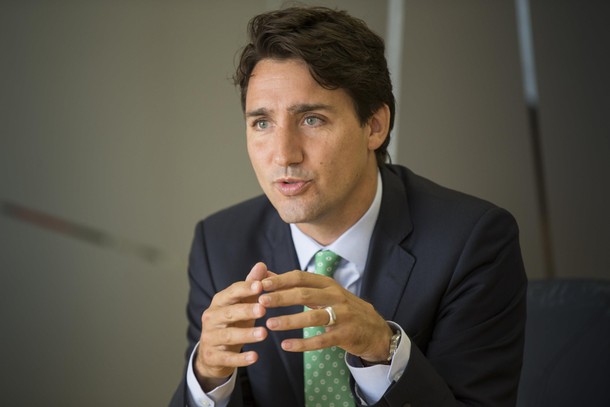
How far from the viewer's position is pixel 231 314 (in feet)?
5.38

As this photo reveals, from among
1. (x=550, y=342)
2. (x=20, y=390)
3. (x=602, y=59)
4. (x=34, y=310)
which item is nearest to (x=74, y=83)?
(x=34, y=310)

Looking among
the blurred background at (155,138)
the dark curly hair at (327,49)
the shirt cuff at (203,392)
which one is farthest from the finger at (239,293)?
the blurred background at (155,138)

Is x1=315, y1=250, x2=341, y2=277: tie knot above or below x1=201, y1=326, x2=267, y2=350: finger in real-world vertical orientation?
above

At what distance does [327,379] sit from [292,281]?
0.51 meters

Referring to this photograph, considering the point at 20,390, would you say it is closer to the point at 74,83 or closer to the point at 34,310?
the point at 34,310

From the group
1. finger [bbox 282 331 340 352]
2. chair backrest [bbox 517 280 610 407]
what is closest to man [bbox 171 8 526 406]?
finger [bbox 282 331 340 352]

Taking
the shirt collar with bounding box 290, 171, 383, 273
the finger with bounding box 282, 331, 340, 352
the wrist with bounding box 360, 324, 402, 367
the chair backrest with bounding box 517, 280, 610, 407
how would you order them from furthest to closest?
1. the chair backrest with bounding box 517, 280, 610, 407
2. the shirt collar with bounding box 290, 171, 383, 273
3. the wrist with bounding box 360, 324, 402, 367
4. the finger with bounding box 282, 331, 340, 352

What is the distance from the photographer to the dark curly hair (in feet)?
6.52

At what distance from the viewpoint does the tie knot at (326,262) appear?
2.11 meters

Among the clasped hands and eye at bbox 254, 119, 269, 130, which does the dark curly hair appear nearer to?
eye at bbox 254, 119, 269, 130

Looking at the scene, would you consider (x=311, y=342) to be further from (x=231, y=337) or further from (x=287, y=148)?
(x=287, y=148)

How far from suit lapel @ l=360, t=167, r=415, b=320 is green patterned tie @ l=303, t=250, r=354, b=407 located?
0.16 meters

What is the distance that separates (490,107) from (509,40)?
0.97 feet

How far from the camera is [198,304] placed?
88.4 inches
